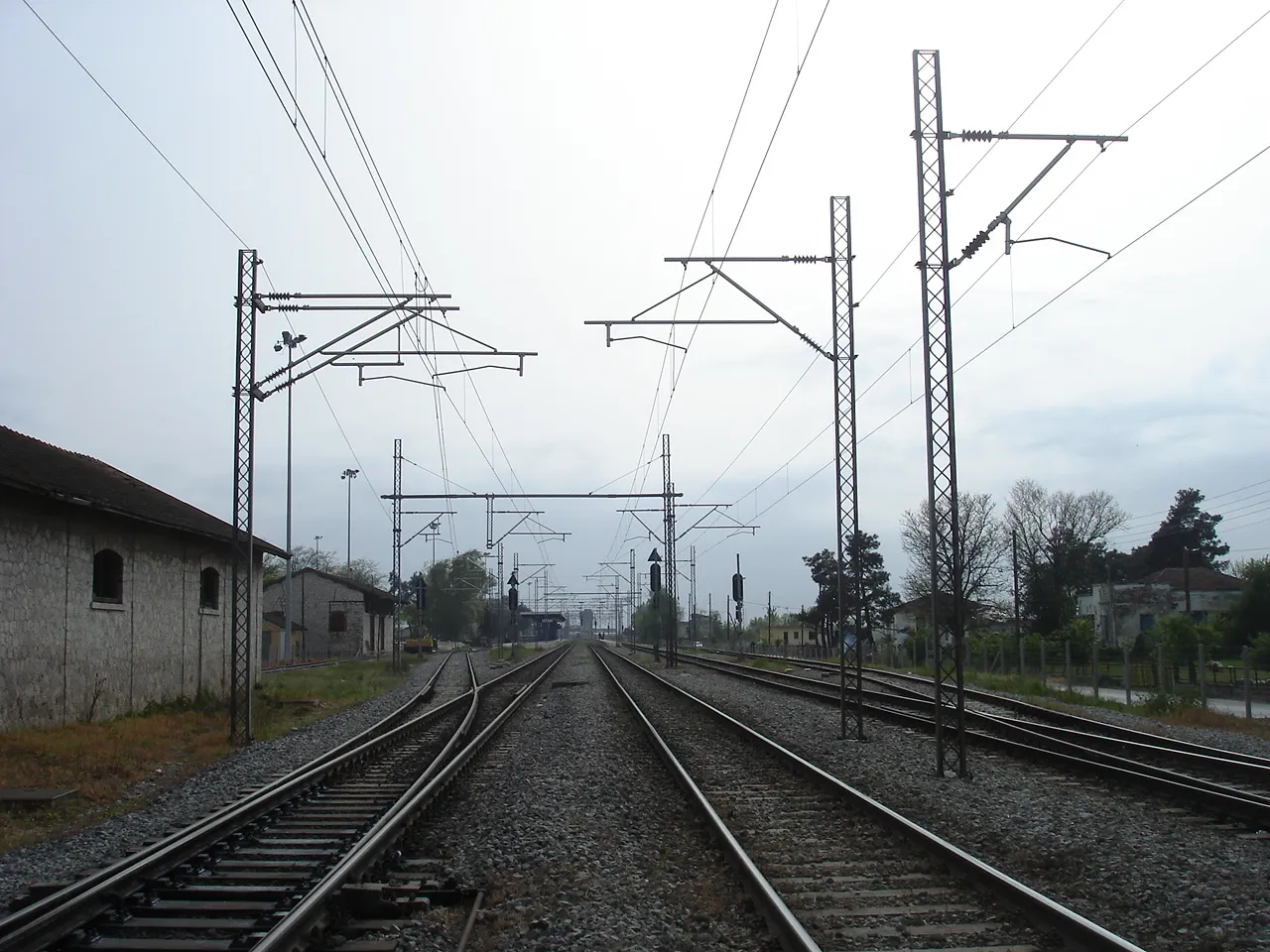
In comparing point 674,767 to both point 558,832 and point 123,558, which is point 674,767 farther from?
point 123,558

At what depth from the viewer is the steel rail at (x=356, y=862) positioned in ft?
20.2

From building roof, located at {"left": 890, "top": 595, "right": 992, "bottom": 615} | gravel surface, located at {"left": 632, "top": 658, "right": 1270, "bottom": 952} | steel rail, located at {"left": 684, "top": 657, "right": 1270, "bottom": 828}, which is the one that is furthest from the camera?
building roof, located at {"left": 890, "top": 595, "right": 992, "bottom": 615}

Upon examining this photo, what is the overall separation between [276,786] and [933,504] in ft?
27.5

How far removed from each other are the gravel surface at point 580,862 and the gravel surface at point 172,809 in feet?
8.83

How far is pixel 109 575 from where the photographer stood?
21531 millimetres

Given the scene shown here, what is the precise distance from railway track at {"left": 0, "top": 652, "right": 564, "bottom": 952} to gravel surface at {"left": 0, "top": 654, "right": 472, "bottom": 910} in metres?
0.63

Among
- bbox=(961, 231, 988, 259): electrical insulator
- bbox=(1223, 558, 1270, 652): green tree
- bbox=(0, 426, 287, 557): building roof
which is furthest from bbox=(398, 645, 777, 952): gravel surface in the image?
bbox=(1223, 558, 1270, 652): green tree

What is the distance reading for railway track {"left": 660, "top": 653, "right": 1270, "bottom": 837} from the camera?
10.8m

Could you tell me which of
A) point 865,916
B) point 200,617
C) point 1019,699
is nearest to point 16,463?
point 200,617

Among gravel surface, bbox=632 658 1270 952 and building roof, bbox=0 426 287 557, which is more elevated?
building roof, bbox=0 426 287 557

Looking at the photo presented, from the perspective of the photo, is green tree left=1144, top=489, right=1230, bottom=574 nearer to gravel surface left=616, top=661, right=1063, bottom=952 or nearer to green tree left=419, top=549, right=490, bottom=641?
green tree left=419, top=549, right=490, bottom=641

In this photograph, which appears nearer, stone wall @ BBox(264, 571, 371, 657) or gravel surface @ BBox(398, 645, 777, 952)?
gravel surface @ BBox(398, 645, 777, 952)

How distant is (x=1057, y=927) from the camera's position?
249 inches

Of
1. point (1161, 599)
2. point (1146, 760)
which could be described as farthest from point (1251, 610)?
point (1146, 760)
